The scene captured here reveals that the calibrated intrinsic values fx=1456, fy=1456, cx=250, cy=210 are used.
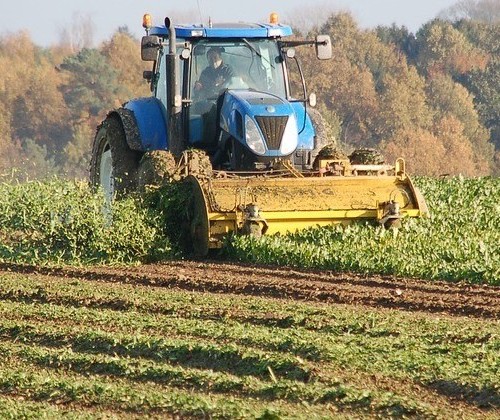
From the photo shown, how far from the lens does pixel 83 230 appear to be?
13.1 metres

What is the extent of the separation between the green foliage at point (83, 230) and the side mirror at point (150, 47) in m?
1.37

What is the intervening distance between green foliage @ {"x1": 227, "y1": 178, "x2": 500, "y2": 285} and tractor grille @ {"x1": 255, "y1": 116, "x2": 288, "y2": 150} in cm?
101

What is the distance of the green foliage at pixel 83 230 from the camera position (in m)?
13.0

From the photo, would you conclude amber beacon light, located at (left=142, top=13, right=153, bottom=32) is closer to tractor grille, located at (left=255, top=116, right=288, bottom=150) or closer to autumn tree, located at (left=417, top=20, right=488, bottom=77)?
tractor grille, located at (left=255, top=116, right=288, bottom=150)

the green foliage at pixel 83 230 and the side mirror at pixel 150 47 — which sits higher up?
the side mirror at pixel 150 47

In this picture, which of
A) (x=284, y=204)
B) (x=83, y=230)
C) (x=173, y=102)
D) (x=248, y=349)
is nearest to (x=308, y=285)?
(x=284, y=204)

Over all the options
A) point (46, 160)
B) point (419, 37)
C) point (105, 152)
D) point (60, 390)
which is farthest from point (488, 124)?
point (60, 390)

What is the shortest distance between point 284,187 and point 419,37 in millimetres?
44110

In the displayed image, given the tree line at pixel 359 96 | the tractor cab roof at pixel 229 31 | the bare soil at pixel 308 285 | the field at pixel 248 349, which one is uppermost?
the tree line at pixel 359 96

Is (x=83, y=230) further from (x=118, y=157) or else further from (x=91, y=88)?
(x=91, y=88)

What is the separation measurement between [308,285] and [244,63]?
3794 mm

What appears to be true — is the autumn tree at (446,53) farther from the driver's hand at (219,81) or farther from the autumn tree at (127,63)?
the driver's hand at (219,81)

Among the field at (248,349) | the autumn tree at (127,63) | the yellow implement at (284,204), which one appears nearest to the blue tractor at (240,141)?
the yellow implement at (284,204)

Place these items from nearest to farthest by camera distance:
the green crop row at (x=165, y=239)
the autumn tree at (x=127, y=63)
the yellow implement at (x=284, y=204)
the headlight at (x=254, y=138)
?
the green crop row at (x=165, y=239) < the yellow implement at (x=284, y=204) < the headlight at (x=254, y=138) < the autumn tree at (x=127, y=63)
